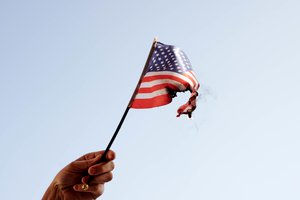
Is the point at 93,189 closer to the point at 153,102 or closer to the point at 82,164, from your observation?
the point at 82,164

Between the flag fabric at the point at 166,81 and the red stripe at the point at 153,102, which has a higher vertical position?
the flag fabric at the point at 166,81

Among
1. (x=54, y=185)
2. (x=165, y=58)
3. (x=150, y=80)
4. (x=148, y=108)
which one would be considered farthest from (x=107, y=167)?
(x=165, y=58)

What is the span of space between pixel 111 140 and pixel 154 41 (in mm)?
2015

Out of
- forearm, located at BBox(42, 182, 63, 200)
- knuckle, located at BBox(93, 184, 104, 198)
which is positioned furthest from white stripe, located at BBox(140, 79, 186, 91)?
forearm, located at BBox(42, 182, 63, 200)

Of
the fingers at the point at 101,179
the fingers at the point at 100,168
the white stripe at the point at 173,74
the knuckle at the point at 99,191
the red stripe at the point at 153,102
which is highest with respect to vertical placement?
the white stripe at the point at 173,74

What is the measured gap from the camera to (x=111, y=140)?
532cm

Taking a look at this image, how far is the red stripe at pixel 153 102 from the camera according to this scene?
6488 millimetres

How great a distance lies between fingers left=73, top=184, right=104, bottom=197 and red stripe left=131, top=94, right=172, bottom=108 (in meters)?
1.65

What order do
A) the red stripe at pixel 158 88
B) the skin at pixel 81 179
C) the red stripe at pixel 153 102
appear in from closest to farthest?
the skin at pixel 81 179
the red stripe at pixel 153 102
the red stripe at pixel 158 88

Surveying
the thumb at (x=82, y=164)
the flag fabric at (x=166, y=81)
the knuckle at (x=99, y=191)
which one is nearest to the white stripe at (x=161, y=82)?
the flag fabric at (x=166, y=81)

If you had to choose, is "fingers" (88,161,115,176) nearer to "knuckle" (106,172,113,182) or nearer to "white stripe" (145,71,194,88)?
"knuckle" (106,172,113,182)

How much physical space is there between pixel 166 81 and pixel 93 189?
2.49 meters

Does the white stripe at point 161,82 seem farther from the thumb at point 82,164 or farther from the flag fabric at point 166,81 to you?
the thumb at point 82,164

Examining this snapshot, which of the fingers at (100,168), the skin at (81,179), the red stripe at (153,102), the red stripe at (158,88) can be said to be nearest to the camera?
the fingers at (100,168)
